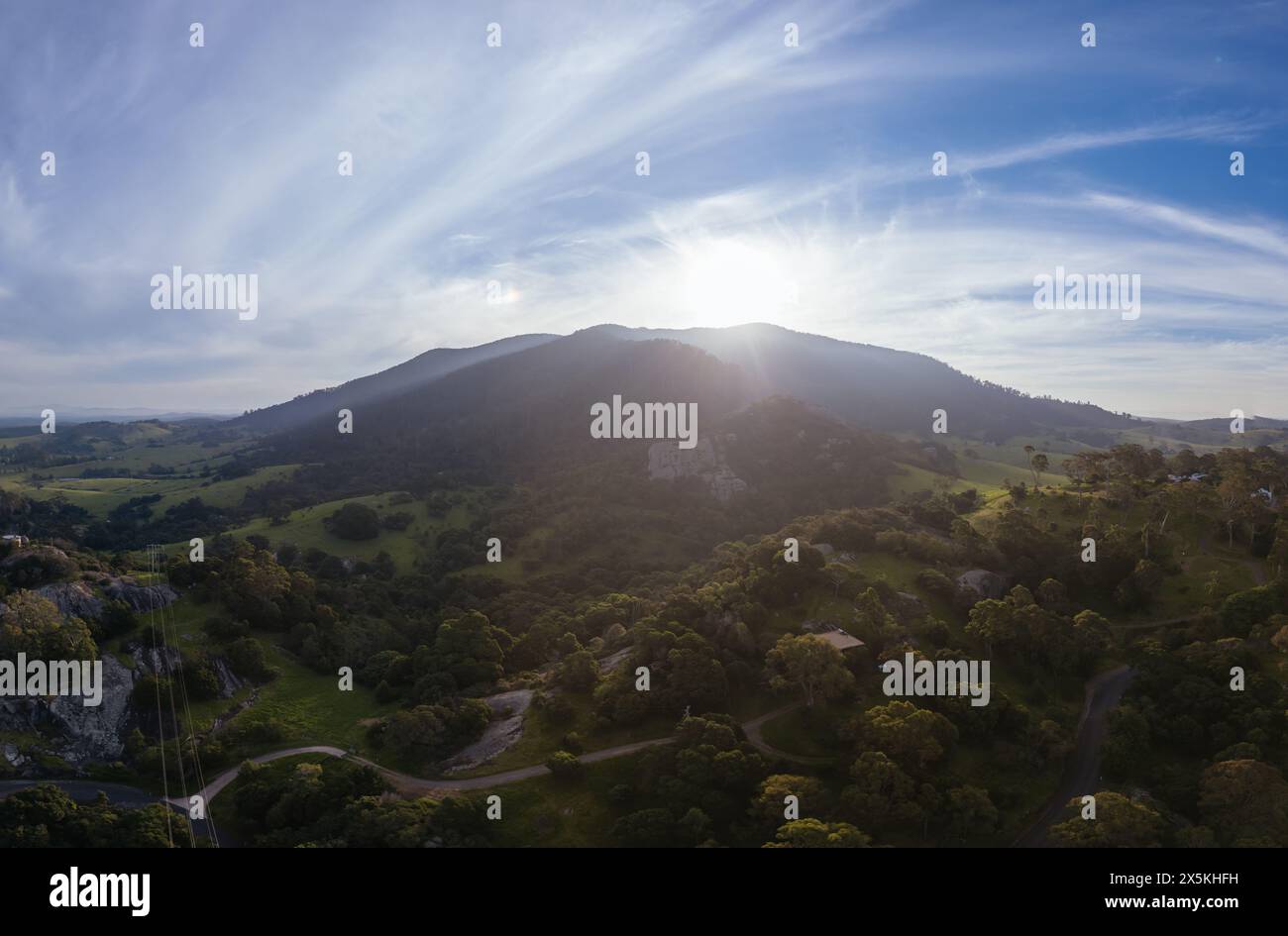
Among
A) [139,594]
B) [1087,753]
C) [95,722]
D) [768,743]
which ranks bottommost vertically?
[1087,753]

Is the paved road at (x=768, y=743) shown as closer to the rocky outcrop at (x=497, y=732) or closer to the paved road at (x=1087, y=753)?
the paved road at (x=1087, y=753)

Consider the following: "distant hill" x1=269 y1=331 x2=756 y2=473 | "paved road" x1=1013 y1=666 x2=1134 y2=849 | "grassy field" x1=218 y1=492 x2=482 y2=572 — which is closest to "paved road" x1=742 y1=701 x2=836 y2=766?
"paved road" x1=1013 y1=666 x2=1134 y2=849

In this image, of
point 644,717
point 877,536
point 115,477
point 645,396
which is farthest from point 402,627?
point 115,477

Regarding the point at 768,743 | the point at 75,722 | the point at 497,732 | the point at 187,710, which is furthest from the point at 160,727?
the point at 768,743

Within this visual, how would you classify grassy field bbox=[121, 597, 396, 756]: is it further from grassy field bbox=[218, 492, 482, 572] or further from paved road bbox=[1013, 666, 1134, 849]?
paved road bbox=[1013, 666, 1134, 849]

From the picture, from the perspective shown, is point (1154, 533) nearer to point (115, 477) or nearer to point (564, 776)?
point (564, 776)

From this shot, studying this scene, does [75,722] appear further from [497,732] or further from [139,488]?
[139,488]
